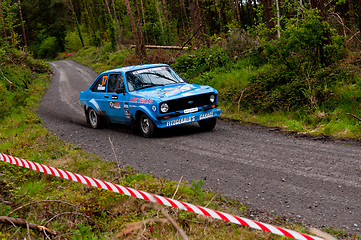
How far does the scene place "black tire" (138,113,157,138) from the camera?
30.2 ft

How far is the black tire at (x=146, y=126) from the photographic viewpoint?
921cm

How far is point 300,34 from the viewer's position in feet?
33.5

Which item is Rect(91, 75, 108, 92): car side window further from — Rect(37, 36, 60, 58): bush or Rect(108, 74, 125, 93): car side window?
Rect(37, 36, 60, 58): bush

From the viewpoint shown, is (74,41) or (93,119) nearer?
(93,119)

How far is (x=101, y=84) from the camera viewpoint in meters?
11.1

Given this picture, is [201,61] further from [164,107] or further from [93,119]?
[164,107]

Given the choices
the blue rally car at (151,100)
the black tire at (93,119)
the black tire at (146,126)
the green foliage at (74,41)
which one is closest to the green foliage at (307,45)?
the blue rally car at (151,100)

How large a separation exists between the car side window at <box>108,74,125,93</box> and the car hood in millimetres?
874

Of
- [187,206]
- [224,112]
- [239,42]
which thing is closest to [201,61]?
[239,42]

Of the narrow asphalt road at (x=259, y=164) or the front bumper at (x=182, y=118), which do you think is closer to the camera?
the narrow asphalt road at (x=259, y=164)

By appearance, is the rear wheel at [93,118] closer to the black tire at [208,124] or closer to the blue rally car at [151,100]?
the blue rally car at [151,100]

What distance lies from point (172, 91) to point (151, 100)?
694 millimetres

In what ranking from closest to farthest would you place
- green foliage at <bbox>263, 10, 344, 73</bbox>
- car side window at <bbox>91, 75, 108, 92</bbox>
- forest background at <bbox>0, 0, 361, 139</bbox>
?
forest background at <bbox>0, 0, 361, 139</bbox>, green foliage at <bbox>263, 10, 344, 73</bbox>, car side window at <bbox>91, 75, 108, 92</bbox>

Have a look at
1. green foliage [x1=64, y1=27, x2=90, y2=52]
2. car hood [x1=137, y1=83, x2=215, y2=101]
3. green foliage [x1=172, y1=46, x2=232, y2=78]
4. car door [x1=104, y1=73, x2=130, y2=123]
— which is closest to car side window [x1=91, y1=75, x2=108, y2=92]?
car door [x1=104, y1=73, x2=130, y2=123]
